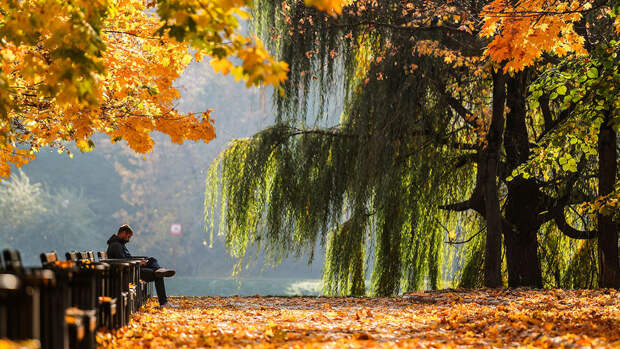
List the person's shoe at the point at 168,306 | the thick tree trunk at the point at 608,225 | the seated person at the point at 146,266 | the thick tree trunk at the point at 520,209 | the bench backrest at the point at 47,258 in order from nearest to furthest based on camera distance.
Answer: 1. the bench backrest at the point at 47,258
2. the seated person at the point at 146,266
3. the person's shoe at the point at 168,306
4. the thick tree trunk at the point at 608,225
5. the thick tree trunk at the point at 520,209

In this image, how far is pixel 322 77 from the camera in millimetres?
10727

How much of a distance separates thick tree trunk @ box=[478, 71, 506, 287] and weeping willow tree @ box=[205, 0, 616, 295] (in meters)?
0.07

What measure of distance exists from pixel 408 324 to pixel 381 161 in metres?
4.08

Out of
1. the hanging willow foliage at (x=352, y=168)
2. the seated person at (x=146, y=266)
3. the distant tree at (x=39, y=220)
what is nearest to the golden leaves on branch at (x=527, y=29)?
the hanging willow foliage at (x=352, y=168)

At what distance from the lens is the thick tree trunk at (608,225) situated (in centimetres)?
896

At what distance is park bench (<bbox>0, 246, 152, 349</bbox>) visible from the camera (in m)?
2.77

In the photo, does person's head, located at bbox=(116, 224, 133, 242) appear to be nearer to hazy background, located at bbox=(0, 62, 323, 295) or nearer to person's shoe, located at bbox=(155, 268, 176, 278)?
person's shoe, located at bbox=(155, 268, 176, 278)

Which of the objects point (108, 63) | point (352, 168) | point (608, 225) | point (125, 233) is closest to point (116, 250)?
point (125, 233)

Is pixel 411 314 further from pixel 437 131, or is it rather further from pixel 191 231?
pixel 191 231

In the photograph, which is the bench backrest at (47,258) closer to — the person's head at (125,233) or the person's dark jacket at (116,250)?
the person's dark jacket at (116,250)

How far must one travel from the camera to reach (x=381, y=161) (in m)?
9.82

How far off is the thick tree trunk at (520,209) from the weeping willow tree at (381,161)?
4 centimetres

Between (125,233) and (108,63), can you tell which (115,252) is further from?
(108,63)

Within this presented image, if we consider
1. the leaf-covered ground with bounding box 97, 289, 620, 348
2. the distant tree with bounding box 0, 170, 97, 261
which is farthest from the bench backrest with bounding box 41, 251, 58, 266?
the distant tree with bounding box 0, 170, 97, 261
